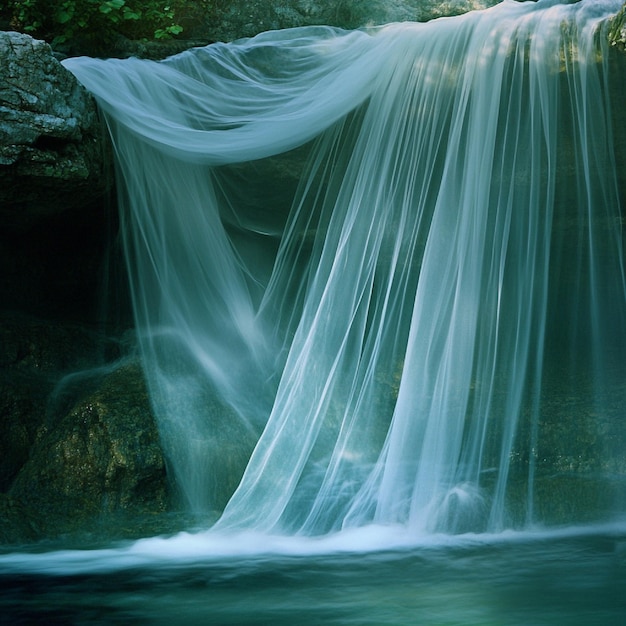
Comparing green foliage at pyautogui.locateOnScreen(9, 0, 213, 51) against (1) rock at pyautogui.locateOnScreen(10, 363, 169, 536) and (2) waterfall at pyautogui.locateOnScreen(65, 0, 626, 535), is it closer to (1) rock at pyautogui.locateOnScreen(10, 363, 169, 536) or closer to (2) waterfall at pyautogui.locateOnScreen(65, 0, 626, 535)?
(2) waterfall at pyautogui.locateOnScreen(65, 0, 626, 535)

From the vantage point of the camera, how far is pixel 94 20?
550 cm

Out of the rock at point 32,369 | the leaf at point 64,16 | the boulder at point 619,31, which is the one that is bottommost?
the rock at point 32,369

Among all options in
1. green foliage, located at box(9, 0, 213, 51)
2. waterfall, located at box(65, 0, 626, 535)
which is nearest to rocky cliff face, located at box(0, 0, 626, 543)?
waterfall, located at box(65, 0, 626, 535)

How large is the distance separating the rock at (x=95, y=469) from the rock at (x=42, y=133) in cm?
117

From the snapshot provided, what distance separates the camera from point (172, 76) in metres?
5.27

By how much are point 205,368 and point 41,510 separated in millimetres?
1218

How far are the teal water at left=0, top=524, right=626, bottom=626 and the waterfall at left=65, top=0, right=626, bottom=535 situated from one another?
395mm

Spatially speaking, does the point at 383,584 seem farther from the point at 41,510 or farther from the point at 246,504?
the point at 41,510

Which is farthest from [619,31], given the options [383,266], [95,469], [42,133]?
[95,469]

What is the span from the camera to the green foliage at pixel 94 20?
542cm

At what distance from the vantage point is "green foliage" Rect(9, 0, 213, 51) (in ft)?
17.8

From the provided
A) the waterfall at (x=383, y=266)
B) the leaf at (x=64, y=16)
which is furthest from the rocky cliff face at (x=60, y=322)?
the leaf at (x=64, y=16)

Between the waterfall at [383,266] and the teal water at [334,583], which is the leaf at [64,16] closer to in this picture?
the waterfall at [383,266]

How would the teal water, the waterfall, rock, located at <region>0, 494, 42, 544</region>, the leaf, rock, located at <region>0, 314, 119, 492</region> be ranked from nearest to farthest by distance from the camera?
the teal water, rock, located at <region>0, 494, 42, 544</region>, the waterfall, rock, located at <region>0, 314, 119, 492</region>, the leaf
